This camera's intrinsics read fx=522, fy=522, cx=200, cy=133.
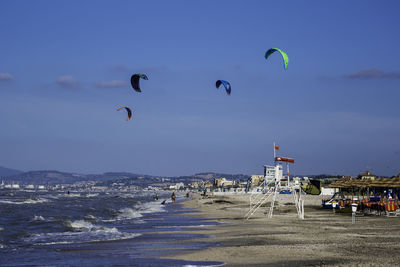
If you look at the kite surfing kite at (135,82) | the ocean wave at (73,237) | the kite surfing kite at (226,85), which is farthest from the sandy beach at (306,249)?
the kite surfing kite at (135,82)

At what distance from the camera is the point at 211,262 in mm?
10867

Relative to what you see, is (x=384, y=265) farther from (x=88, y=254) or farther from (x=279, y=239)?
(x=88, y=254)

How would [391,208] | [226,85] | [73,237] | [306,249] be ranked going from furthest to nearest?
[226,85]
[391,208]
[73,237]
[306,249]

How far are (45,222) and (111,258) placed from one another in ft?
43.1

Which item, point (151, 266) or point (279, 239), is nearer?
point (151, 266)

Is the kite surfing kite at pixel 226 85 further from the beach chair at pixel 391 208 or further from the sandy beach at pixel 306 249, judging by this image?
the sandy beach at pixel 306 249

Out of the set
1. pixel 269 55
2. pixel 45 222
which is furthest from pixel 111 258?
pixel 269 55

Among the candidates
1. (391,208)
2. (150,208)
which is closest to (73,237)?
(391,208)

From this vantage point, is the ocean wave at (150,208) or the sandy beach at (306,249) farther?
the ocean wave at (150,208)

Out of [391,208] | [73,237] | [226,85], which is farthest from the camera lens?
[226,85]

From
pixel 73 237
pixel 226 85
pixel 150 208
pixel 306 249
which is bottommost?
pixel 150 208

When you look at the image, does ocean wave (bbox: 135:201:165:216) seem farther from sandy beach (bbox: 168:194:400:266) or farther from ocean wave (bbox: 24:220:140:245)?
sandy beach (bbox: 168:194:400:266)

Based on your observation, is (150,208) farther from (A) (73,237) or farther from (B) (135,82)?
(A) (73,237)

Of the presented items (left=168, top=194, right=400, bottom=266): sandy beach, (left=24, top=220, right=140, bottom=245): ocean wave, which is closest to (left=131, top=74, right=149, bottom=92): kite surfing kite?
(left=24, top=220, right=140, bottom=245): ocean wave
